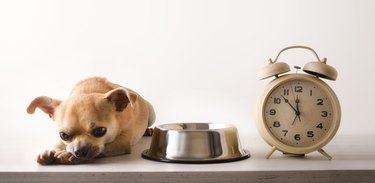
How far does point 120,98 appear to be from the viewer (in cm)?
131

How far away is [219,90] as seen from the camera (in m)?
1.92

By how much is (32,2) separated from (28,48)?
163 millimetres

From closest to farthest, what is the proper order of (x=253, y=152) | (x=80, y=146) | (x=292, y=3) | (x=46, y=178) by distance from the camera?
(x=46, y=178) < (x=80, y=146) < (x=253, y=152) < (x=292, y=3)

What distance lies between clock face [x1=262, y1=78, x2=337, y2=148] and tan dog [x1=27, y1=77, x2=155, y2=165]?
33cm

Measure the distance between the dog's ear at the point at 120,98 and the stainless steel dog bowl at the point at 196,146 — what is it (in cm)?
11

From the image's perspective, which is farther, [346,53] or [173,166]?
[346,53]

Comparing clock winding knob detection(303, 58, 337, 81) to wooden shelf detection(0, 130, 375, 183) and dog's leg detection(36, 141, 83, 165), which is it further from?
dog's leg detection(36, 141, 83, 165)

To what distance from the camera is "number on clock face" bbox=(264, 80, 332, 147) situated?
1252 millimetres

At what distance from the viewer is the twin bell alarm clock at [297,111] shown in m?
1.25

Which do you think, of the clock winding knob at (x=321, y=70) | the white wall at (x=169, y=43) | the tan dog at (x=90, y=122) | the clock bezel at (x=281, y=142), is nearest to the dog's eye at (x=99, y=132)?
the tan dog at (x=90, y=122)

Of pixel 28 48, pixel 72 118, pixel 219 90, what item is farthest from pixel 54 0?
pixel 72 118

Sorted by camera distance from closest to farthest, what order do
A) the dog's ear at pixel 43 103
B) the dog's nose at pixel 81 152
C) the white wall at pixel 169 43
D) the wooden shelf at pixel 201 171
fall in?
the wooden shelf at pixel 201 171 < the dog's nose at pixel 81 152 < the dog's ear at pixel 43 103 < the white wall at pixel 169 43

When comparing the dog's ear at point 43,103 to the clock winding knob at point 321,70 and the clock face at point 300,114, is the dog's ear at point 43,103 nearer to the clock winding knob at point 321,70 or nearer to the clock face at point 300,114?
the clock face at point 300,114

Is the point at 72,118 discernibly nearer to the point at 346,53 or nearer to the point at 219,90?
→ the point at 219,90
